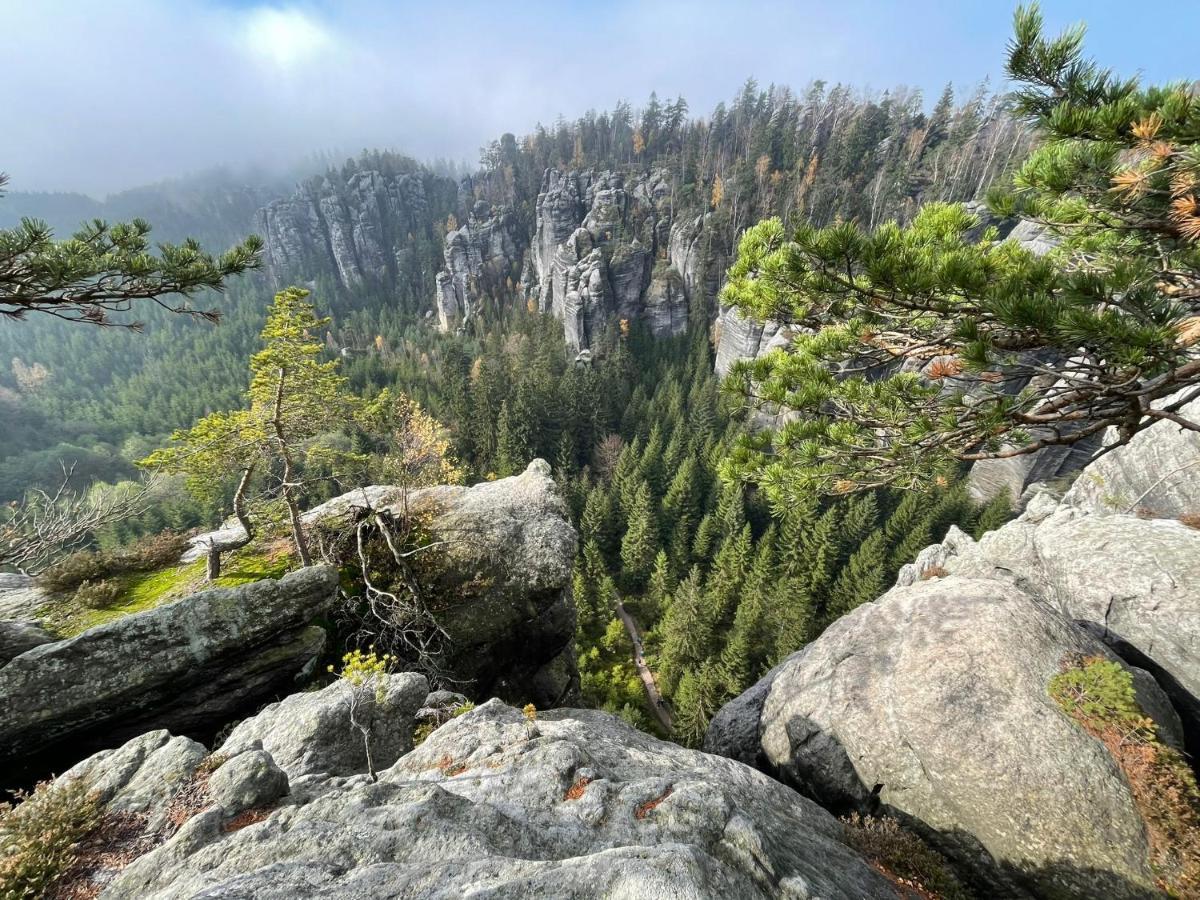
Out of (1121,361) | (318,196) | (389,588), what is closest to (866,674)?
(1121,361)

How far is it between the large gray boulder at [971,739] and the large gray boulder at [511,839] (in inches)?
113

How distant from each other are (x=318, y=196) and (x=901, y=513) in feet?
684

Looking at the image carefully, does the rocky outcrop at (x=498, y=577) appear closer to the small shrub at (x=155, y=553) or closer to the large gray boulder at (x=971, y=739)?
the small shrub at (x=155, y=553)

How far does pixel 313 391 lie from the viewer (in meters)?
10.9

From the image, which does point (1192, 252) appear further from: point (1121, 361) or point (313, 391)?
point (313, 391)

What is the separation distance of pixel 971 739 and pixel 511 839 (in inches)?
338

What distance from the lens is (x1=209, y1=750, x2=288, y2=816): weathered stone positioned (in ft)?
18.0

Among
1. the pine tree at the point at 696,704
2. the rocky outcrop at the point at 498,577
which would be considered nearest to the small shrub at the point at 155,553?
the rocky outcrop at the point at 498,577


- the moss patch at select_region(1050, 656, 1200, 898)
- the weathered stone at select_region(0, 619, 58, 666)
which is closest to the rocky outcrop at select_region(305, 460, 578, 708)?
the weathered stone at select_region(0, 619, 58, 666)

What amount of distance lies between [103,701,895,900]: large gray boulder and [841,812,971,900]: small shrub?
1.01m

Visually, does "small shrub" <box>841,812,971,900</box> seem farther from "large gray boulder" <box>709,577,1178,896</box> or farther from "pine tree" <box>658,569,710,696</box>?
"pine tree" <box>658,569,710,696</box>

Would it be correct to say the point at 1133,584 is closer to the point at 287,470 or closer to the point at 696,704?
the point at 287,470

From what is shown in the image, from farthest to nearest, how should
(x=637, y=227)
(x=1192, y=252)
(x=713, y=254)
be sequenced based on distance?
1. (x=637, y=227)
2. (x=713, y=254)
3. (x=1192, y=252)

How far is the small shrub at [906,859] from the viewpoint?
281 inches
